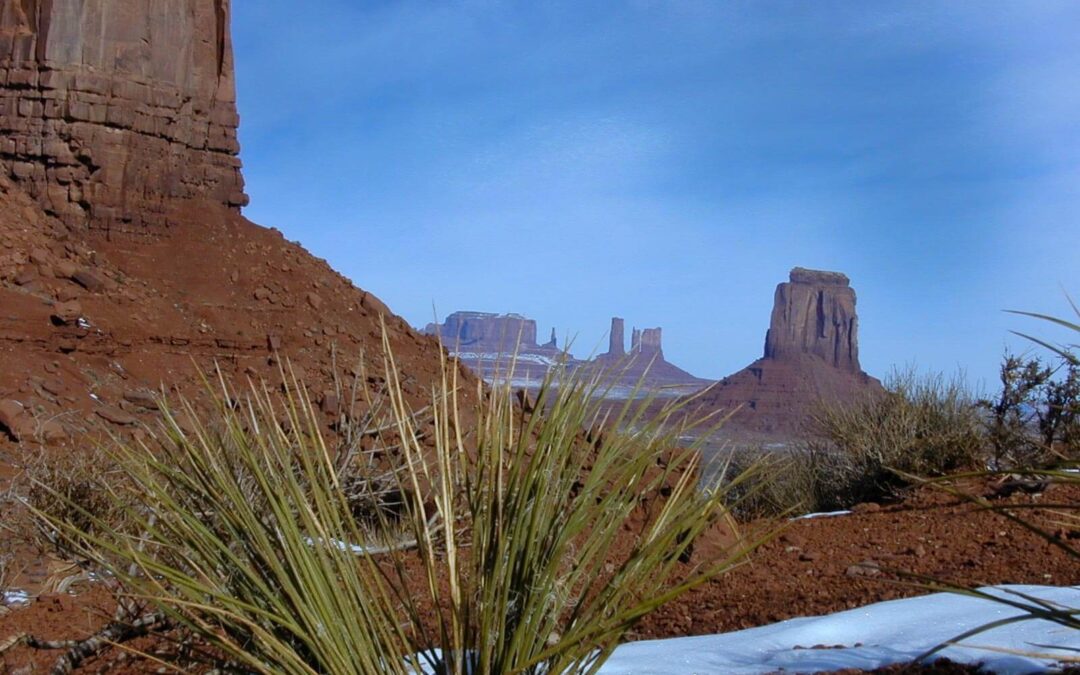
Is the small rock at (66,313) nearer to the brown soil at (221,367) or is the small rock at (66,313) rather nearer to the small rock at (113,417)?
the brown soil at (221,367)

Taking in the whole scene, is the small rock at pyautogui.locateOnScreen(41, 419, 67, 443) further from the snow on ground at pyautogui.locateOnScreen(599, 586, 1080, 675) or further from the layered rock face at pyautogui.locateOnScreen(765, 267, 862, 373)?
the layered rock face at pyautogui.locateOnScreen(765, 267, 862, 373)

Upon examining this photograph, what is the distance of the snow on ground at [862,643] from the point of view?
14.9ft

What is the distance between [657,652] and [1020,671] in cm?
163

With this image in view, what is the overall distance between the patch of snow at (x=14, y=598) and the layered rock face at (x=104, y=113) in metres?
19.0

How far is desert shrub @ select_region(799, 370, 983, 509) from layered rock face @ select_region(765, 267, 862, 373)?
64.4m

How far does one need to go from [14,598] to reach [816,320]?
75.5m

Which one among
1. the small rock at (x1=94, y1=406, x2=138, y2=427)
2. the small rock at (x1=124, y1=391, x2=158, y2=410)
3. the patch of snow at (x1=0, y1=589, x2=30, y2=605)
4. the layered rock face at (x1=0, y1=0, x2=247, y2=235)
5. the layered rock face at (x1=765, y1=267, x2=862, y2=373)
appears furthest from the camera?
the layered rock face at (x1=765, y1=267, x2=862, y2=373)

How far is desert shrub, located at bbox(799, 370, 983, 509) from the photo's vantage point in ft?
42.7

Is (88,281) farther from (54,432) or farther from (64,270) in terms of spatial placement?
(54,432)

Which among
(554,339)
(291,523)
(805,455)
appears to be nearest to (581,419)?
(554,339)

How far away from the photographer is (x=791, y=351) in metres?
78.2

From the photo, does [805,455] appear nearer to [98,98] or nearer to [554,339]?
[554,339]

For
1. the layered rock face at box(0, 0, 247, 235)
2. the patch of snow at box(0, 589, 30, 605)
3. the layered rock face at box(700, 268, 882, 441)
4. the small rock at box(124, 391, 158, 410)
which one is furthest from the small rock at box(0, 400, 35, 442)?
the layered rock face at box(700, 268, 882, 441)

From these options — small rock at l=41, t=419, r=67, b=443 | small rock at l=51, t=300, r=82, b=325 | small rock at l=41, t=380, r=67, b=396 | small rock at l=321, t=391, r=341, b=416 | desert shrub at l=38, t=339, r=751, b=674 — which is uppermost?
small rock at l=51, t=300, r=82, b=325
